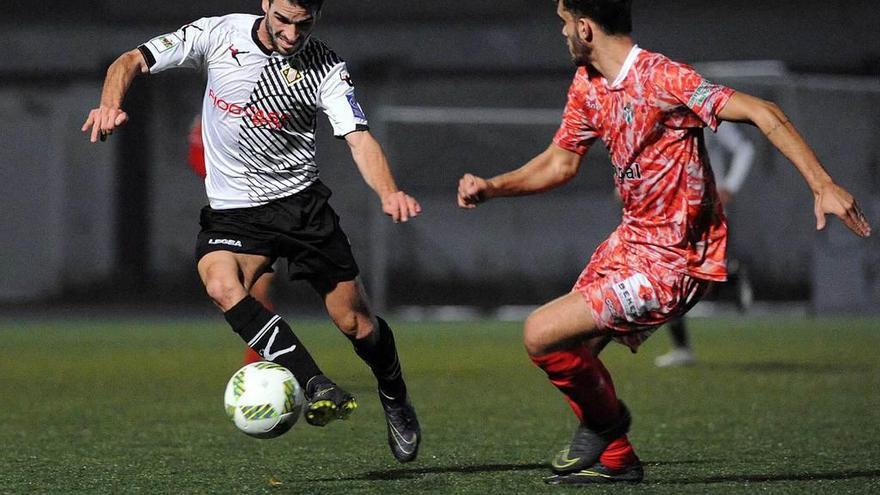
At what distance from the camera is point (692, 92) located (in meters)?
4.80

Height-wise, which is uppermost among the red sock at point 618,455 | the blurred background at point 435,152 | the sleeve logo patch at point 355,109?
the sleeve logo patch at point 355,109

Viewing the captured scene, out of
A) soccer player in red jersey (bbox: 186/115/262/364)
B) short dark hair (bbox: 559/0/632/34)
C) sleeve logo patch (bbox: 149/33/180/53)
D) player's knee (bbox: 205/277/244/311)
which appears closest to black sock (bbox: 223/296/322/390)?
player's knee (bbox: 205/277/244/311)

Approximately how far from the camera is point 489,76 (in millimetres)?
20453

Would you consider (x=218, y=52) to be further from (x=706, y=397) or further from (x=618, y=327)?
(x=706, y=397)

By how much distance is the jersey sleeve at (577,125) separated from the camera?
5.19 metres

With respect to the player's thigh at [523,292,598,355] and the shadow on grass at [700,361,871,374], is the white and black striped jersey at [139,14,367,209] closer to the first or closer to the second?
the player's thigh at [523,292,598,355]

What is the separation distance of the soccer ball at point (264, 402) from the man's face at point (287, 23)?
51.3 inches

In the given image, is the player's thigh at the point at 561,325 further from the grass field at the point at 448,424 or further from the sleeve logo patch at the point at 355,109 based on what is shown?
the sleeve logo patch at the point at 355,109

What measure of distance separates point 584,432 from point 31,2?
1728cm

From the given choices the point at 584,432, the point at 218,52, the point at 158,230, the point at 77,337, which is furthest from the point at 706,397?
the point at 158,230

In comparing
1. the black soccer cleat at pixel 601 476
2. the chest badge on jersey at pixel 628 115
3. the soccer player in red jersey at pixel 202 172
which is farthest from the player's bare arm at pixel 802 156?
the soccer player in red jersey at pixel 202 172

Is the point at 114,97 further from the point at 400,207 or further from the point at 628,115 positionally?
the point at 628,115

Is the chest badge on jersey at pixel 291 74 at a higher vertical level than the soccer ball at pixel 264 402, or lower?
higher

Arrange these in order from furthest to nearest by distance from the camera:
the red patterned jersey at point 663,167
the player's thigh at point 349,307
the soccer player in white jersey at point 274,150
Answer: the player's thigh at point 349,307 → the soccer player in white jersey at point 274,150 → the red patterned jersey at point 663,167
